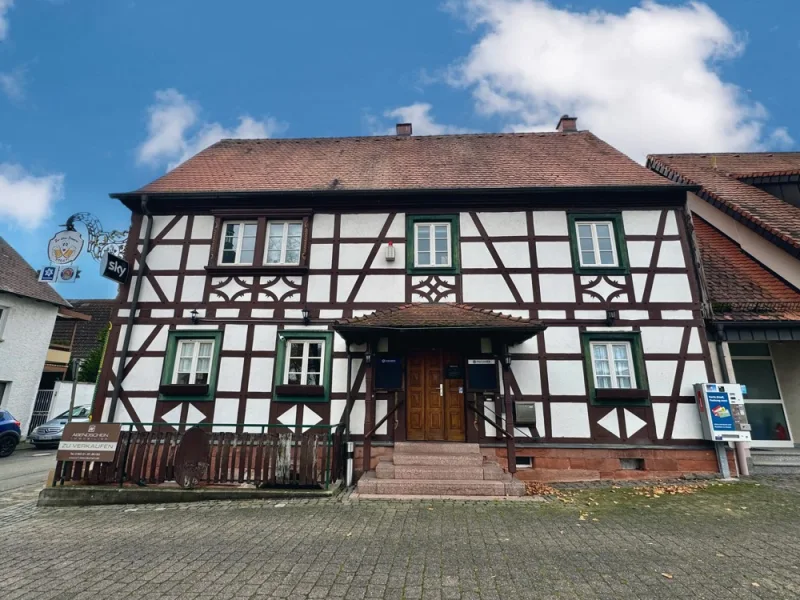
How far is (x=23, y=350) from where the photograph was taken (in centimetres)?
1739

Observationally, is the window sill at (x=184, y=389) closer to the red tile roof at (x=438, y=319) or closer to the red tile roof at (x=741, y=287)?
the red tile roof at (x=438, y=319)

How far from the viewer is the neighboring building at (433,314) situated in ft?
27.9

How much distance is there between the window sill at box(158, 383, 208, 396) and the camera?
9.01 metres

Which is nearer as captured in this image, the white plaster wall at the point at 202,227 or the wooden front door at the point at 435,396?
the wooden front door at the point at 435,396

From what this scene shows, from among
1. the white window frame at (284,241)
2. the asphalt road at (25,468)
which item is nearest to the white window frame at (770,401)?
the white window frame at (284,241)

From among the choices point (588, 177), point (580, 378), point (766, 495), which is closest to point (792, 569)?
point (766, 495)

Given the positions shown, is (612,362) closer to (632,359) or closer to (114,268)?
(632,359)

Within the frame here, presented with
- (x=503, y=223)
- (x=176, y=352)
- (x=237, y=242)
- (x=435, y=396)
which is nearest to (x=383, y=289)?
(x=435, y=396)

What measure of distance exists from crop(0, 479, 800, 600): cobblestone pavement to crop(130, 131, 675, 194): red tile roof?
7114 millimetres

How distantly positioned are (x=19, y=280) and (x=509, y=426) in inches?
844

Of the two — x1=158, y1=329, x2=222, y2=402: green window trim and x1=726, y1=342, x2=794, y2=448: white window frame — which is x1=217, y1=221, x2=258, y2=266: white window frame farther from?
x1=726, y1=342, x2=794, y2=448: white window frame

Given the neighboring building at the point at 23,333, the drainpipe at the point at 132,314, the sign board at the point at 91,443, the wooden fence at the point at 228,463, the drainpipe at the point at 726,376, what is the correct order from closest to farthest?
the wooden fence at the point at 228,463 → the sign board at the point at 91,443 → the drainpipe at the point at 726,376 → the drainpipe at the point at 132,314 → the neighboring building at the point at 23,333

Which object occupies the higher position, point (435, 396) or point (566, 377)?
point (566, 377)

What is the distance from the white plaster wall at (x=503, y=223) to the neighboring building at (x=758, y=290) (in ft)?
14.4
